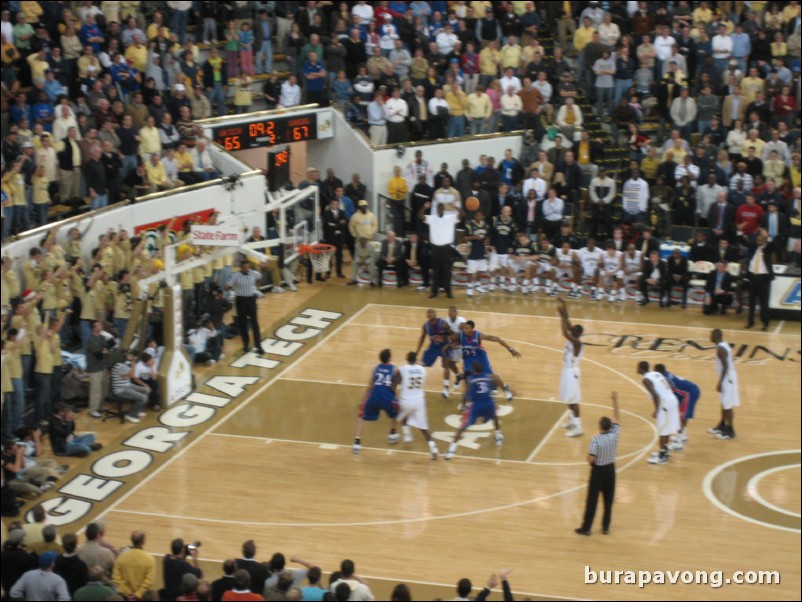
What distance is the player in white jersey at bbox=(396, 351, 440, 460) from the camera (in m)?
21.2

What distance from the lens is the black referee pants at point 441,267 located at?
2947cm

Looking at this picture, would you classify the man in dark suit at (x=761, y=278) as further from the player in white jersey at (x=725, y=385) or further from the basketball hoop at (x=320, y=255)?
the basketball hoop at (x=320, y=255)

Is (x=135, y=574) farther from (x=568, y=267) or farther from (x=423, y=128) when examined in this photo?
(x=423, y=128)

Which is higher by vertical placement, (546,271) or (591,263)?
(591,263)

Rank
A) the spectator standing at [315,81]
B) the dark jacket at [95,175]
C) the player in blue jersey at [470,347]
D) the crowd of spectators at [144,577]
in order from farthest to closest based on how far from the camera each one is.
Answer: the spectator standing at [315,81] < the dark jacket at [95,175] < the player in blue jersey at [470,347] < the crowd of spectators at [144,577]

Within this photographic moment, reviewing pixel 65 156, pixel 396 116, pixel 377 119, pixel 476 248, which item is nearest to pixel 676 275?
pixel 476 248

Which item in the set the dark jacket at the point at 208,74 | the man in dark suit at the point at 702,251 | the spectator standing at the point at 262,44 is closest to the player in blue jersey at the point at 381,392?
the man in dark suit at the point at 702,251

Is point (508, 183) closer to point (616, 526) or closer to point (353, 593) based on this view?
point (616, 526)

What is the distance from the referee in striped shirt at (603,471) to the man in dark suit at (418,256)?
1134cm

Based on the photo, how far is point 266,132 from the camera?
106 feet

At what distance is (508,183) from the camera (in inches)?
1291

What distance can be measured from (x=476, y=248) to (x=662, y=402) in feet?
31.4

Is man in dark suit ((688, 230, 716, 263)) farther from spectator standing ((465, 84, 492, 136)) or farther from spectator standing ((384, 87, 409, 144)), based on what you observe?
spectator standing ((384, 87, 409, 144))

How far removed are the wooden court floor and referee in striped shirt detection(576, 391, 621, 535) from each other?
0.28 m
